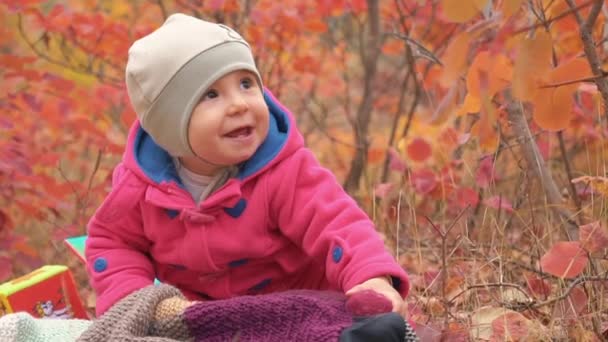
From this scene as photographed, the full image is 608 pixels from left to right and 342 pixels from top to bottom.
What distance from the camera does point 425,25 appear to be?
417cm

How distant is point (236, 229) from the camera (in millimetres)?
2016

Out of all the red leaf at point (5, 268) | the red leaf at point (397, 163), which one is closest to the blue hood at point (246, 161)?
the red leaf at point (5, 268)

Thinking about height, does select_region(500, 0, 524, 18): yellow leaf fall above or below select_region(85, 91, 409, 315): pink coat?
above

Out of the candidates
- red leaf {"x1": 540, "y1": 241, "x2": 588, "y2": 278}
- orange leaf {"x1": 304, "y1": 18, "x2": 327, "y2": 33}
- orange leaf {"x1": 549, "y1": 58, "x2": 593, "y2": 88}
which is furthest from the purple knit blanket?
orange leaf {"x1": 304, "y1": 18, "x2": 327, "y2": 33}

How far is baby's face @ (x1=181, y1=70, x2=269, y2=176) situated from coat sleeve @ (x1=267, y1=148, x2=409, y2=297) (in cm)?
11

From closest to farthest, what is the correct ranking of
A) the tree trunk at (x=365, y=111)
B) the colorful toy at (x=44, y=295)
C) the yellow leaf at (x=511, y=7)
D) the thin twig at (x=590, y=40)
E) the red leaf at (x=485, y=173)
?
the yellow leaf at (x=511, y=7) → the thin twig at (x=590, y=40) → the colorful toy at (x=44, y=295) → the red leaf at (x=485, y=173) → the tree trunk at (x=365, y=111)

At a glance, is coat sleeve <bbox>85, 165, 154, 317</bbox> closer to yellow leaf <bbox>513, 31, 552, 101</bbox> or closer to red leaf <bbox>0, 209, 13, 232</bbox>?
yellow leaf <bbox>513, 31, 552, 101</bbox>

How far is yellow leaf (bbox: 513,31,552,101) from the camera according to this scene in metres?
1.43

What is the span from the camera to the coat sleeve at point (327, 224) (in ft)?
6.07

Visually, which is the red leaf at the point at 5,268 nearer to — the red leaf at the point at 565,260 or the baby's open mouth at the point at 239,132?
the baby's open mouth at the point at 239,132

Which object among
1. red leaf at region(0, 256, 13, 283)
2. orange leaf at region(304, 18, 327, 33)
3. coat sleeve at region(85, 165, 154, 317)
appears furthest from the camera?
orange leaf at region(304, 18, 327, 33)

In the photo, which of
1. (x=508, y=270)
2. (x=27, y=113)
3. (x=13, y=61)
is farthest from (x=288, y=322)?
(x=27, y=113)

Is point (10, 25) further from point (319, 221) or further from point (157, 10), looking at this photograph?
point (319, 221)

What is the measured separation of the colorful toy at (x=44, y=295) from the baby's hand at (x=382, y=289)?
92 centimetres
